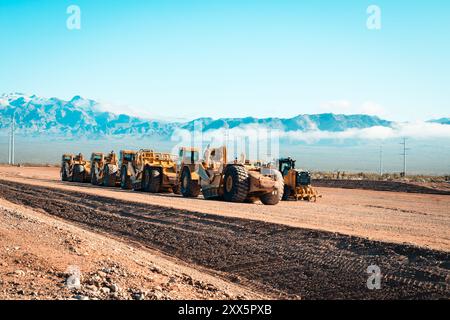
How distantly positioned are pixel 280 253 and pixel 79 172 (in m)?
30.7

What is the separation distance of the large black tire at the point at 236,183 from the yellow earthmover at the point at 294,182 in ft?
14.6

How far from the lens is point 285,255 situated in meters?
A: 13.3

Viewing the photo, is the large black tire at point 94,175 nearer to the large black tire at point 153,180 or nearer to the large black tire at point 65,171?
the large black tire at point 65,171

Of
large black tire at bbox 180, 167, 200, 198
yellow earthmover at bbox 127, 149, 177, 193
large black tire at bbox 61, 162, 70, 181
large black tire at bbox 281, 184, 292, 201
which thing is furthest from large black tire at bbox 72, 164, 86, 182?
large black tire at bbox 281, 184, 292, 201

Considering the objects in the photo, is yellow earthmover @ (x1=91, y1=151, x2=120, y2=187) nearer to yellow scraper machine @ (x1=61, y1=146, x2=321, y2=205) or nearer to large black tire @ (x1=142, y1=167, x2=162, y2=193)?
yellow scraper machine @ (x1=61, y1=146, x2=321, y2=205)

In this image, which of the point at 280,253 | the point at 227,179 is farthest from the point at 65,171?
the point at 280,253

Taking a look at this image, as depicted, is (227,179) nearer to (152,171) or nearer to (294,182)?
(294,182)

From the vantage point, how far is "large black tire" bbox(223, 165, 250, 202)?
24.5m

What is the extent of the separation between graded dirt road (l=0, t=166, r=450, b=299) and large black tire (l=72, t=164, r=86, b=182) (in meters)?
21.0

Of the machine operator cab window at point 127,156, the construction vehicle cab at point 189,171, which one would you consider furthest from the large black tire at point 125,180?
the construction vehicle cab at point 189,171

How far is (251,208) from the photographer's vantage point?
22688 mm

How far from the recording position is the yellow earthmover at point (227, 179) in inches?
968
